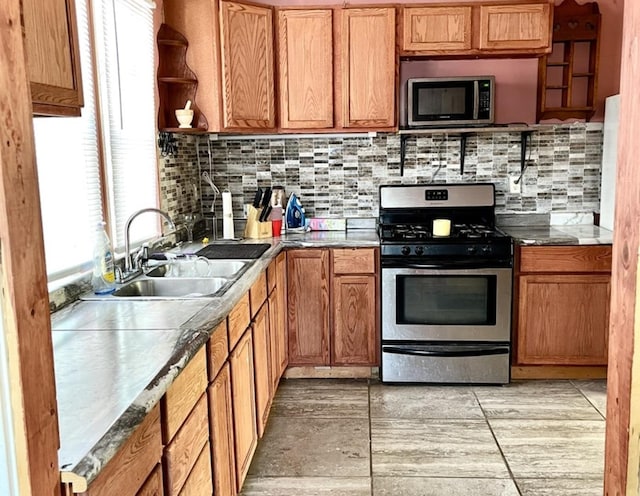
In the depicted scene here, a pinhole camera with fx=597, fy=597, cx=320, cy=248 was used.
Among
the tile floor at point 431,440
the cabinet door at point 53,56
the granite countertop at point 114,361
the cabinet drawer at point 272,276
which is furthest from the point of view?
the cabinet drawer at point 272,276

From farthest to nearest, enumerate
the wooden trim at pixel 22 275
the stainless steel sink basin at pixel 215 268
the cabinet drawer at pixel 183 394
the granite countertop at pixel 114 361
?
the stainless steel sink basin at pixel 215 268 → the cabinet drawer at pixel 183 394 → the granite countertop at pixel 114 361 → the wooden trim at pixel 22 275

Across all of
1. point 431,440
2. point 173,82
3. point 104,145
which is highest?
point 173,82

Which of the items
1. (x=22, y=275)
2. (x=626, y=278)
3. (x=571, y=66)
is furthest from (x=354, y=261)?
(x=22, y=275)

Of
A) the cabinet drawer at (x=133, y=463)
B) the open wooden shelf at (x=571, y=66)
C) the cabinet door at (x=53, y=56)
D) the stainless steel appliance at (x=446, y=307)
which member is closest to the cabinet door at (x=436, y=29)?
the open wooden shelf at (x=571, y=66)

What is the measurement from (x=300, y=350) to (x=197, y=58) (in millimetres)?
1758

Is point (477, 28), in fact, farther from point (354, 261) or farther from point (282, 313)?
point (282, 313)

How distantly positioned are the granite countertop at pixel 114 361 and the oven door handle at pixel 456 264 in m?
1.19

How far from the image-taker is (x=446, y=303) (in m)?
3.38

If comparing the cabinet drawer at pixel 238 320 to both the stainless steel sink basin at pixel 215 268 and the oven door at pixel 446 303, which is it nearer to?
the stainless steel sink basin at pixel 215 268

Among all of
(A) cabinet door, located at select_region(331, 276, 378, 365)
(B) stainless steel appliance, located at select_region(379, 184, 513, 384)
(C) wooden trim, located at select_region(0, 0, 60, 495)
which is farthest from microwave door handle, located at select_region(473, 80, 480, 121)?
(C) wooden trim, located at select_region(0, 0, 60, 495)

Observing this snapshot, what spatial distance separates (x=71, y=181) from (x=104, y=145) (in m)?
0.36

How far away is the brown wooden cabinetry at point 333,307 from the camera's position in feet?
11.2

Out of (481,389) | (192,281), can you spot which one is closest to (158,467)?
(192,281)

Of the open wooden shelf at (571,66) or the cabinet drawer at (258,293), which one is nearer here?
the cabinet drawer at (258,293)
